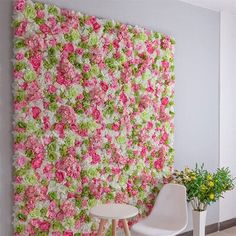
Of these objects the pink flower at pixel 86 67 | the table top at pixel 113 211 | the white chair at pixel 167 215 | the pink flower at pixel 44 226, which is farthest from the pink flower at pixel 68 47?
the white chair at pixel 167 215

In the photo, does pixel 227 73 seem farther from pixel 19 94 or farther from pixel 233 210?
pixel 19 94

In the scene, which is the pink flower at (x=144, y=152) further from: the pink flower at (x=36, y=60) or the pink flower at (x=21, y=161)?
the pink flower at (x=36, y=60)

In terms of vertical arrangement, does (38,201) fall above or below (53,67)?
below

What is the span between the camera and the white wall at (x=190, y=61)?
347cm

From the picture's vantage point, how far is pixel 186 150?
393 cm

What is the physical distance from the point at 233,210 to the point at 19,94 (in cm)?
294

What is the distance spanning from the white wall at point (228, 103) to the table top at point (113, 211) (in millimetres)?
1773

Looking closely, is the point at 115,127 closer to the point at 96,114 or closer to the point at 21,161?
the point at 96,114

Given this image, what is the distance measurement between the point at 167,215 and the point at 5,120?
1623 millimetres

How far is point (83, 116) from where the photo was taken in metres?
3.11

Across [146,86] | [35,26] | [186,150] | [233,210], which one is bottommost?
[233,210]

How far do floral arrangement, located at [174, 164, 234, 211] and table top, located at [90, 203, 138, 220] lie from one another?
2.80 feet

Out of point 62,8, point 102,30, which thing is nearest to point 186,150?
point 102,30

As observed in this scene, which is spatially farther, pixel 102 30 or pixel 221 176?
pixel 221 176
